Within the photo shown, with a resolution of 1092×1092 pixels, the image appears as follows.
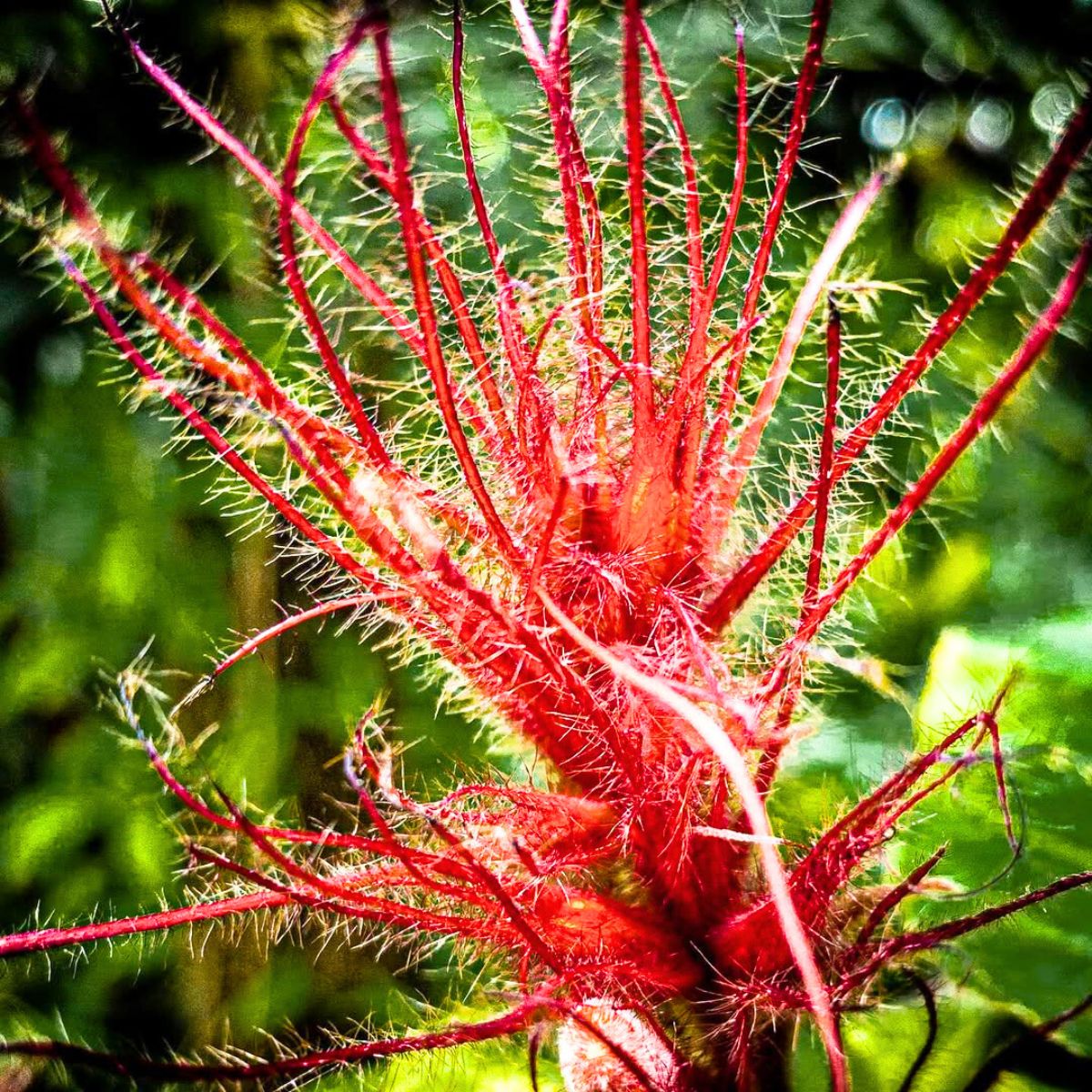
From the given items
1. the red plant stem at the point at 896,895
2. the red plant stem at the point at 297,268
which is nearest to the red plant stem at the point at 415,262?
the red plant stem at the point at 297,268

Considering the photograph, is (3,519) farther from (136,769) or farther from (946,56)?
(946,56)

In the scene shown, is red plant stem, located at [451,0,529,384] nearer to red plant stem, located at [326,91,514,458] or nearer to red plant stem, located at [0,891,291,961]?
red plant stem, located at [326,91,514,458]

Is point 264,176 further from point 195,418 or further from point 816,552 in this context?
point 816,552

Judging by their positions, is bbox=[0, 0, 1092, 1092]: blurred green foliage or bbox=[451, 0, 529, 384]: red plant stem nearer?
bbox=[451, 0, 529, 384]: red plant stem

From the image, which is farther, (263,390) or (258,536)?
(258,536)

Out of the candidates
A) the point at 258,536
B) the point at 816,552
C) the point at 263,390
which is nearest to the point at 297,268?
the point at 263,390

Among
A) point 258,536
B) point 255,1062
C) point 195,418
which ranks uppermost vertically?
point 195,418

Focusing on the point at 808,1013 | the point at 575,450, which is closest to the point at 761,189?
the point at 575,450

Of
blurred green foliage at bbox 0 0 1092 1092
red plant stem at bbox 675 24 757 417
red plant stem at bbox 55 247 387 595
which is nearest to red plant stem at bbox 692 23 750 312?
red plant stem at bbox 675 24 757 417
